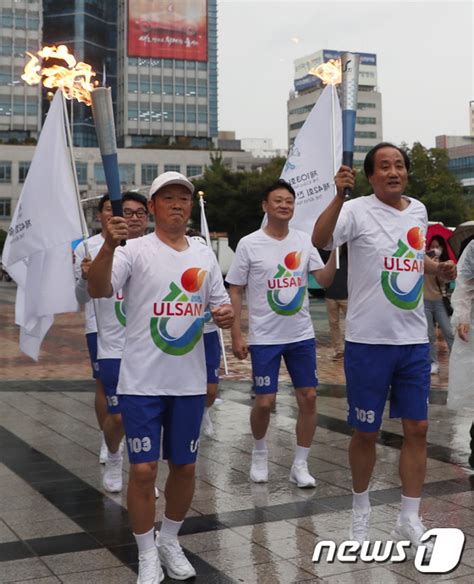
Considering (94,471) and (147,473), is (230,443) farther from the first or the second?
(147,473)

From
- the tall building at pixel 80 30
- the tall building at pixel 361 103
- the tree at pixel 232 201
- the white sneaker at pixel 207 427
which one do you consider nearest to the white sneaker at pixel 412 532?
the white sneaker at pixel 207 427

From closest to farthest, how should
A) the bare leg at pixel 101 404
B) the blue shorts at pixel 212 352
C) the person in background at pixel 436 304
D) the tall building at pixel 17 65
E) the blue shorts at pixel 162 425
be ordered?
the blue shorts at pixel 162 425, the bare leg at pixel 101 404, the blue shorts at pixel 212 352, the person in background at pixel 436 304, the tall building at pixel 17 65

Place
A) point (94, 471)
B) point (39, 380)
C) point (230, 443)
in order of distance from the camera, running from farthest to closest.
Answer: point (39, 380) < point (230, 443) < point (94, 471)

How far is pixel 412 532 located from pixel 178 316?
1.68 meters

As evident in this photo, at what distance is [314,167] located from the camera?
8211 millimetres

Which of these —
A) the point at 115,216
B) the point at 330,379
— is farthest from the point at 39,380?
the point at 115,216

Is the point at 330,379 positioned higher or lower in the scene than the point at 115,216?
lower

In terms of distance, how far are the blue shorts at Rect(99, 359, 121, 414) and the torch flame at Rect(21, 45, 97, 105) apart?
170 cm

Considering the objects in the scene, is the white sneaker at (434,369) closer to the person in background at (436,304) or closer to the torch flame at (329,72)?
the person in background at (436,304)

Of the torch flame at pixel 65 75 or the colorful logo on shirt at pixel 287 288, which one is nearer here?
the torch flame at pixel 65 75

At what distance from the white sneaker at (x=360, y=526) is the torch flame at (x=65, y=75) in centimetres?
266

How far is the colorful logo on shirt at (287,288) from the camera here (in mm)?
5789

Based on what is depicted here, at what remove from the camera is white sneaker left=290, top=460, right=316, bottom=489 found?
5.59 m

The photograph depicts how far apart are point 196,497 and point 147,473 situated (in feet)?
5.14
